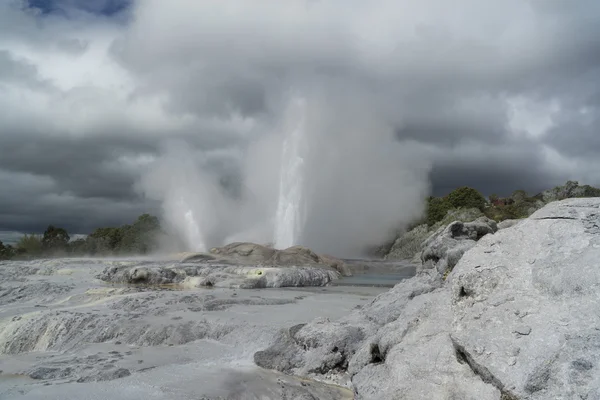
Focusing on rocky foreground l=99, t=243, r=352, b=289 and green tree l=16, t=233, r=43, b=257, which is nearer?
rocky foreground l=99, t=243, r=352, b=289

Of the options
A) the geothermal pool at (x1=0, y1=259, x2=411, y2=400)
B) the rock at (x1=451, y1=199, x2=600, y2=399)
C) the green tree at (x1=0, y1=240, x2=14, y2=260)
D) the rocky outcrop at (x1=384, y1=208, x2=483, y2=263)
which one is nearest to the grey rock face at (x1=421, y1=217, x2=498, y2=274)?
the geothermal pool at (x1=0, y1=259, x2=411, y2=400)

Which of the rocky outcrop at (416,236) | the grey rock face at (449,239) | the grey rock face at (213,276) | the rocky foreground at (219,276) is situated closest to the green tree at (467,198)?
the rocky outcrop at (416,236)

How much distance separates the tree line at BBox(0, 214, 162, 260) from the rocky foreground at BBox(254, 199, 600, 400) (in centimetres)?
5740

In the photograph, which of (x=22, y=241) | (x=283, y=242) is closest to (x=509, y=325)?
(x=283, y=242)

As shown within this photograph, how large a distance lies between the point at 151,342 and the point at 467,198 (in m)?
63.3

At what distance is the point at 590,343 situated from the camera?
4.04 meters

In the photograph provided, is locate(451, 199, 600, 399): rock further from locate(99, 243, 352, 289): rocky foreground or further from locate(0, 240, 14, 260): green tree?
locate(0, 240, 14, 260): green tree

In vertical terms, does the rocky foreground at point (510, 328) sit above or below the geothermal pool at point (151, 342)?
above

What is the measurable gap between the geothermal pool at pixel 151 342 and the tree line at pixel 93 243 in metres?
47.2

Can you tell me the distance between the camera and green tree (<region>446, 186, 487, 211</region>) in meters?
66.1

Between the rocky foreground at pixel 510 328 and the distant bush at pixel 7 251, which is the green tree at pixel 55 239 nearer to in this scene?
the distant bush at pixel 7 251

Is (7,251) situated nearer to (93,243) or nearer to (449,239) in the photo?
(93,243)

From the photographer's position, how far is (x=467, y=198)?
6706 cm

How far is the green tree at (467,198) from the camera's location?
66100 millimetres
